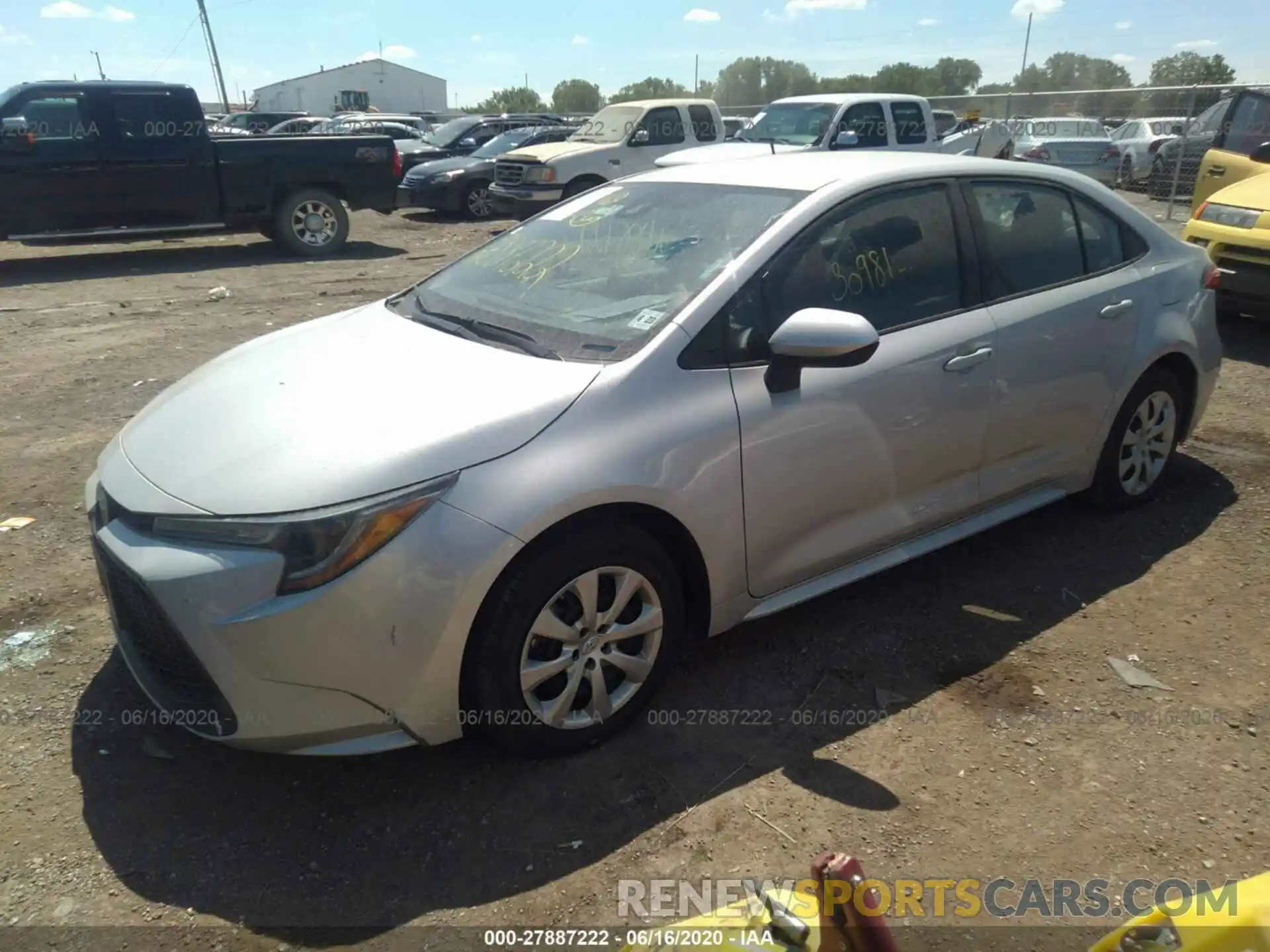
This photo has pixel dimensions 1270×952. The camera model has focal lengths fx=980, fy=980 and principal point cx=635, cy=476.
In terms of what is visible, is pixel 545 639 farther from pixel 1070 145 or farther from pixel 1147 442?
pixel 1070 145

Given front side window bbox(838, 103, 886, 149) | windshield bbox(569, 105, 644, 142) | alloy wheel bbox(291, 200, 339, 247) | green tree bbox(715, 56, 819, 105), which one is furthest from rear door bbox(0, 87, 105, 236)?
green tree bbox(715, 56, 819, 105)

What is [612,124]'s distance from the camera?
1525 cm

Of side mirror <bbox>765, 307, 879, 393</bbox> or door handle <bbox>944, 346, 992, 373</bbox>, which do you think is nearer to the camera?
side mirror <bbox>765, 307, 879, 393</bbox>

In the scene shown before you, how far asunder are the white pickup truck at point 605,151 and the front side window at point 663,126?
0.01m

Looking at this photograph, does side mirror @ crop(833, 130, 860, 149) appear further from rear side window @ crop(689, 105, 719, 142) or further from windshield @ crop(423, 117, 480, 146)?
windshield @ crop(423, 117, 480, 146)

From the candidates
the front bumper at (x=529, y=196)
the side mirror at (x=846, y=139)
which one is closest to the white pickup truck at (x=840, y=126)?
the side mirror at (x=846, y=139)

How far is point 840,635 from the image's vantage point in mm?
3605

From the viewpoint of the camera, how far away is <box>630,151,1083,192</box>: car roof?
11.5 feet

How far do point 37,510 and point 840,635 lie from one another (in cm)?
377

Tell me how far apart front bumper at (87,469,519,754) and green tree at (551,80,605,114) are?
78096mm

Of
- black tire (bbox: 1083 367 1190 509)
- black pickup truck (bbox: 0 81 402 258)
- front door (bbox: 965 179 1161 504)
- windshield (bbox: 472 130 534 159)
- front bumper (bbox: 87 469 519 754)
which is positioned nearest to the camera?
front bumper (bbox: 87 469 519 754)

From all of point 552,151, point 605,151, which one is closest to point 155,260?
point 552,151

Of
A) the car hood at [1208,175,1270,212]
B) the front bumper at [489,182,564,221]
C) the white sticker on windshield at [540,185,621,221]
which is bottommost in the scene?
the front bumper at [489,182,564,221]

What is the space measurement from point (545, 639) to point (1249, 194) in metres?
7.23
